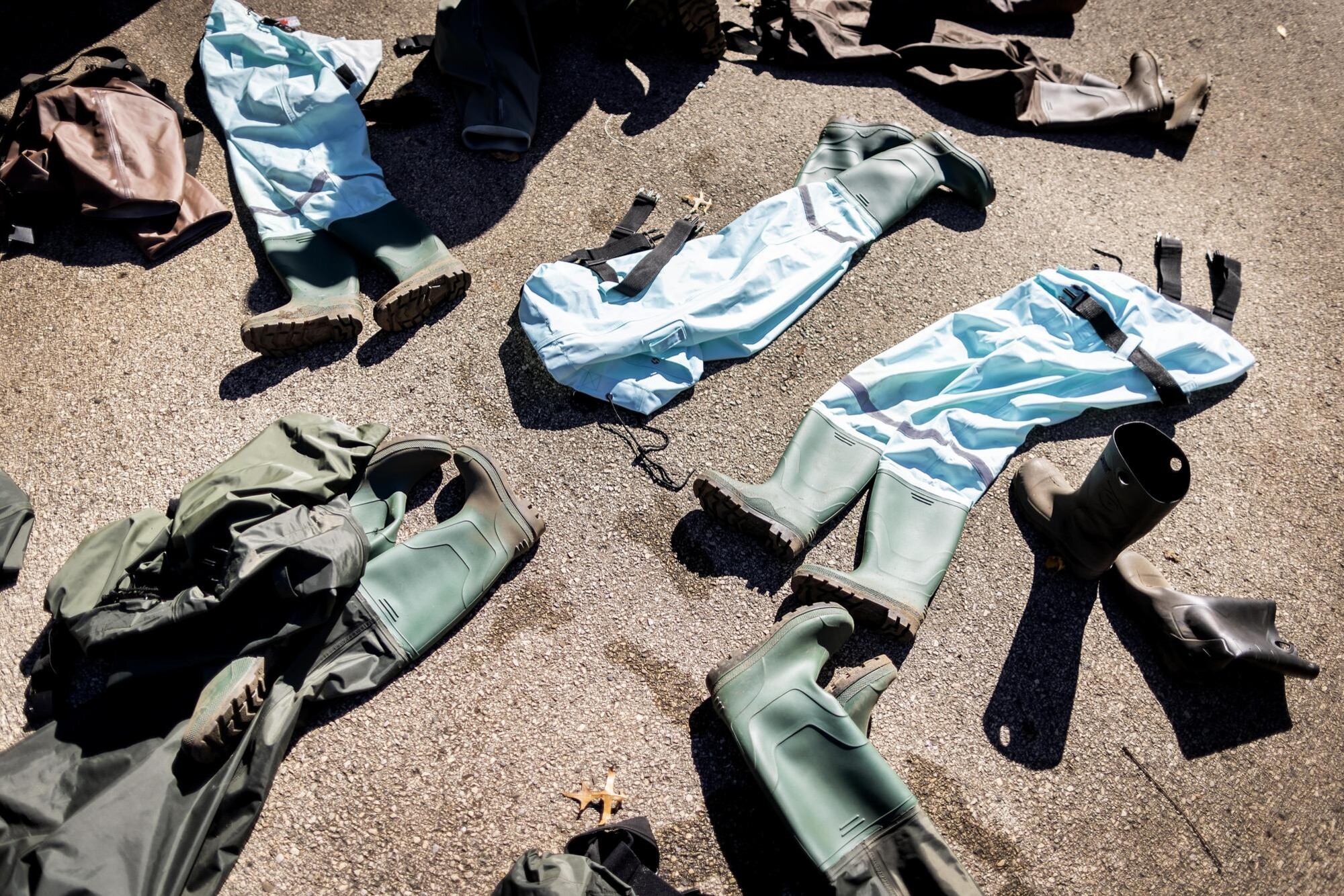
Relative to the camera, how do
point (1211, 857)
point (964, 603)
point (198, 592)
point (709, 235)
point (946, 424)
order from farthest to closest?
point (709, 235)
point (946, 424)
point (964, 603)
point (1211, 857)
point (198, 592)

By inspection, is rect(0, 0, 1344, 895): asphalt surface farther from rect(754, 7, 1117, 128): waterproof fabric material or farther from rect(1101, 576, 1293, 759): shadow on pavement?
rect(754, 7, 1117, 128): waterproof fabric material

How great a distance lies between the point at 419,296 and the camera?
3469 mm

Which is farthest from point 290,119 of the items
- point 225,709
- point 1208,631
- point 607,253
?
point 1208,631

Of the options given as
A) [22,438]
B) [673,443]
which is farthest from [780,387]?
[22,438]

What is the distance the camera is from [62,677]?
270 centimetres

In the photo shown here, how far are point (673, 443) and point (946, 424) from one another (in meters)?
1.19

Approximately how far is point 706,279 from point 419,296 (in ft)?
4.34

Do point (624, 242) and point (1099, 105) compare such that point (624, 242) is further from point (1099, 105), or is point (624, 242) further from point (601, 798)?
point (1099, 105)

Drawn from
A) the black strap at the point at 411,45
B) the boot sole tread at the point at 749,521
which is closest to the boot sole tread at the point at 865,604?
the boot sole tread at the point at 749,521

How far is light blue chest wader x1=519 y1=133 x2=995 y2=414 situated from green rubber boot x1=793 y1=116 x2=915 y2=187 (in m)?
0.07

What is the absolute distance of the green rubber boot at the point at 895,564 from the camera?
284 centimetres

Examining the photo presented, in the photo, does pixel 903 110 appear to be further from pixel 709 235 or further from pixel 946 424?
pixel 946 424

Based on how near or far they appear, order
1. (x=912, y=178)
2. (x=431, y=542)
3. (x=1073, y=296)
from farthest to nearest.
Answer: (x=912, y=178)
(x=1073, y=296)
(x=431, y=542)

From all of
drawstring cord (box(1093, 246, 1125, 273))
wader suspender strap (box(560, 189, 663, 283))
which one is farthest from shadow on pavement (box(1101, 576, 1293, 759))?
wader suspender strap (box(560, 189, 663, 283))
